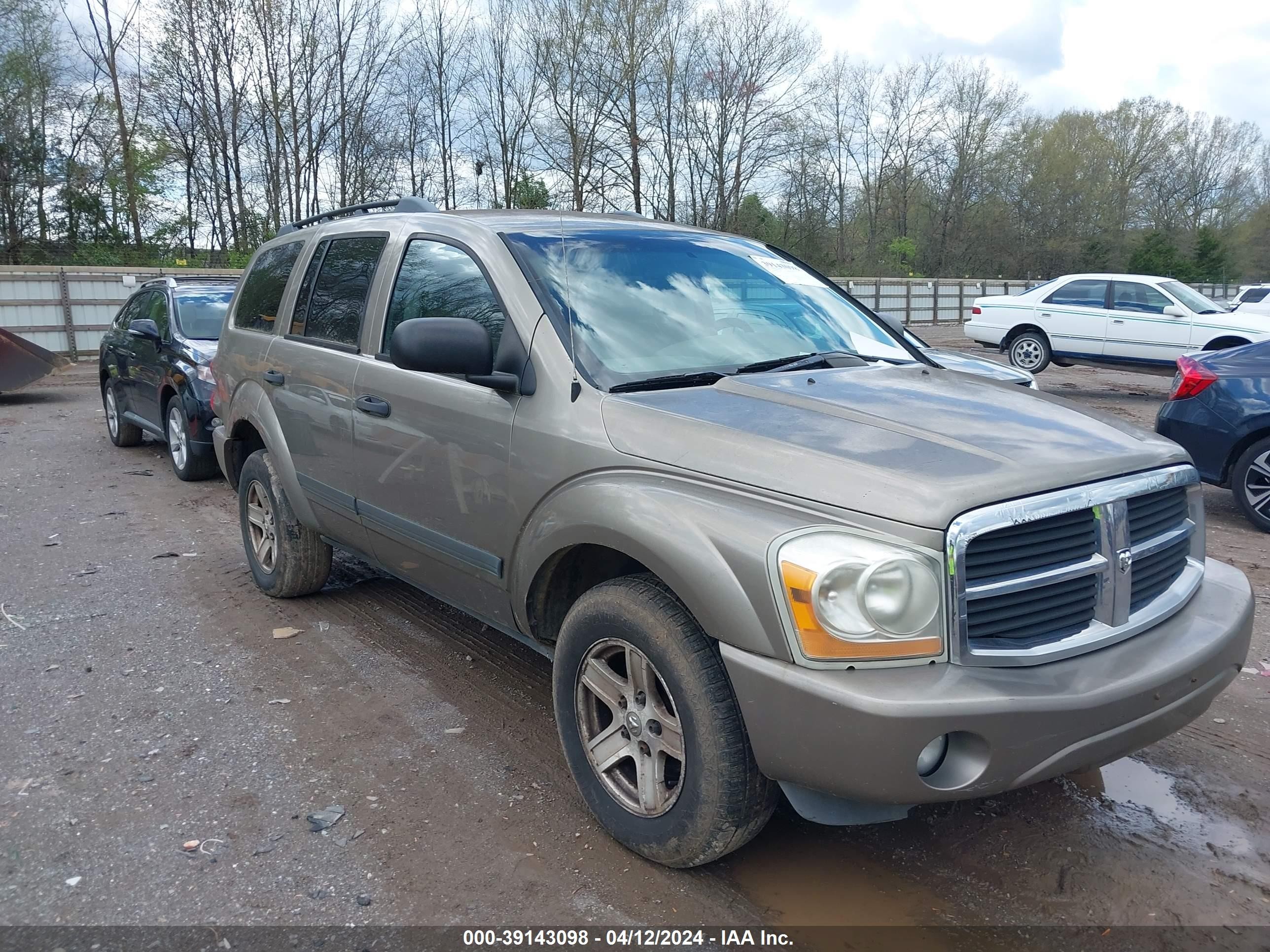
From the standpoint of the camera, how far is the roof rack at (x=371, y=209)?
4355 mm

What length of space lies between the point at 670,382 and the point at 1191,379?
17.7 feet

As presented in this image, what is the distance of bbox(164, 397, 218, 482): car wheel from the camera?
827 centimetres

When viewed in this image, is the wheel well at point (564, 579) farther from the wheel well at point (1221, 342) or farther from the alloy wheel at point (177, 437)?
the wheel well at point (1221, 342)

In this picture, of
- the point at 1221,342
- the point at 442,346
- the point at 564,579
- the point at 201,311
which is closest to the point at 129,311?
the point at 201,311

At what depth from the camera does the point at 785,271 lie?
4098 millimetres

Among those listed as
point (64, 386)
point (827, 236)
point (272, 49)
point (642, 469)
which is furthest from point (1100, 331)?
point (827, 236)

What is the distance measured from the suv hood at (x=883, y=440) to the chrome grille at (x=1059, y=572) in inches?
2.3

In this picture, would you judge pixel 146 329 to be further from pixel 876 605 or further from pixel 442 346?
pixel 876 605

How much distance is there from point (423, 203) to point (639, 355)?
1.79 m

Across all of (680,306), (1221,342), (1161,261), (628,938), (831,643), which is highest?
(1161,261)

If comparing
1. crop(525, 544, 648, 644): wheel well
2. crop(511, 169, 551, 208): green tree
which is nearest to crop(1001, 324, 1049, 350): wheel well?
crop(525, 544, 648, 644): wheel well

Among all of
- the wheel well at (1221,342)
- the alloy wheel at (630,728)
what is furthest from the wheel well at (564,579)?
the wheel well at (1221,342)

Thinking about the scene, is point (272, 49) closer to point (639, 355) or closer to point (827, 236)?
point (827, 236)

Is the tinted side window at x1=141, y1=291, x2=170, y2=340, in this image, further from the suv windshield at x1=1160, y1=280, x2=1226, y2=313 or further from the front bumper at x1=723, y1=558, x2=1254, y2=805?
the suv windshield at x1=1160, y1=280, x2=1226, y2=313
